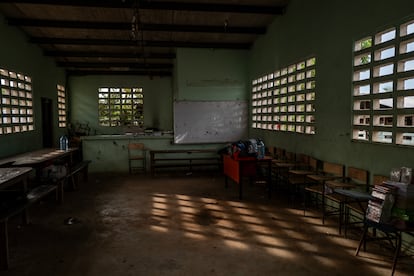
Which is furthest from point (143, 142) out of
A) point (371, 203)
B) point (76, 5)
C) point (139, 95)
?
point (371, 203)

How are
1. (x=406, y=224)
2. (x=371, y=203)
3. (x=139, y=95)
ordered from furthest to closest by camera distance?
(x=139, y=95) → (x=371, y=203) → (x=406, y=224)

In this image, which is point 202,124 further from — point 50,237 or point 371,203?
point 371,203

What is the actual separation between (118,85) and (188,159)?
5813 mm

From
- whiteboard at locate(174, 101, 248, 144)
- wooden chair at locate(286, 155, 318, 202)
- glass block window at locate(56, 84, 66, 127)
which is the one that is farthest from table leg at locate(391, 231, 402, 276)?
glass block window at locate(56, 84, 66, 127)

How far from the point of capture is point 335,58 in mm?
4664

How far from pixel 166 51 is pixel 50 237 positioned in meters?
7.17

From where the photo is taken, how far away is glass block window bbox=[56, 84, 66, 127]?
1064 cm

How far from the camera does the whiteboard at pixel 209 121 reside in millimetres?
8680

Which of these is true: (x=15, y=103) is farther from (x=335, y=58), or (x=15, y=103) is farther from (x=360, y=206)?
(x=360, y=206)

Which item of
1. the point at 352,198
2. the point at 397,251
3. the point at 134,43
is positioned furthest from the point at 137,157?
the point at 397,251

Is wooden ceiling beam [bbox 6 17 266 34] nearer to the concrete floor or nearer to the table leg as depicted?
the concrete floor

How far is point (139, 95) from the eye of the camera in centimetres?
1278

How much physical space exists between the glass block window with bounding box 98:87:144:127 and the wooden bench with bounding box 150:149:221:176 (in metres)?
4.44

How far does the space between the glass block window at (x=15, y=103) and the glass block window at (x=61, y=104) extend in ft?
10.1
